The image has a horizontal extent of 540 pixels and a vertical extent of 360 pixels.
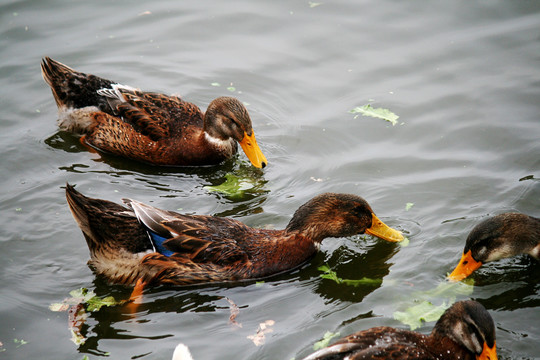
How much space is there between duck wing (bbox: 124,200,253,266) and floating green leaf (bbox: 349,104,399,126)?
369cm

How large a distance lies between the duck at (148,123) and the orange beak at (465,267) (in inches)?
124

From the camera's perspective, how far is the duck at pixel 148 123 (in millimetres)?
9148

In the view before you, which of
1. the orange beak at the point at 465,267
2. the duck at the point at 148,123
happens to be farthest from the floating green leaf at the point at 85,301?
the orange beak at the point at 465,267

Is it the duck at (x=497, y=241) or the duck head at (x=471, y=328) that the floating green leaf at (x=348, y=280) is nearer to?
the duck at (x=497, y=241)

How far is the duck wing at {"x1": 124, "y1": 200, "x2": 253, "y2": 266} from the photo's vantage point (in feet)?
22.2

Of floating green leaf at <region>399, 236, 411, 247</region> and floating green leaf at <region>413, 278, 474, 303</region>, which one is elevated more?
floating green leaf at <region>399, 236, 411, 247</region>

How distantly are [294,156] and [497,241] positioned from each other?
131 inches

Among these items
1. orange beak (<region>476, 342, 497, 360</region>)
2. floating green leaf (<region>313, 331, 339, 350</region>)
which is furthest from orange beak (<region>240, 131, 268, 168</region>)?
orange beak (<region>476, 342, 497, 360</region>)

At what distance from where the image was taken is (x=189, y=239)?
22.3 ft

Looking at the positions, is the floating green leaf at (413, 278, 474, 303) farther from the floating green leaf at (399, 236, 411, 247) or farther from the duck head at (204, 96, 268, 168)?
the duck head at (204, 96, 268, 168)

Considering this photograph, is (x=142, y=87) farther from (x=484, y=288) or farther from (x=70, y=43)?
(x=484, y=288)

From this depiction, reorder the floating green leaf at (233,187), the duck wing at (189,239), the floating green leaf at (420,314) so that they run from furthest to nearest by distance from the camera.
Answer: the floating green leaf at (233,187) → the duck wing at (189,239) → the floating green leaf at (420,314)

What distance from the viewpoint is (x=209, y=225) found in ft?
23.0

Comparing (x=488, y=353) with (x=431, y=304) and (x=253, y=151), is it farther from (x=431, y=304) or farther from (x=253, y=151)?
(x=253, y=151)
